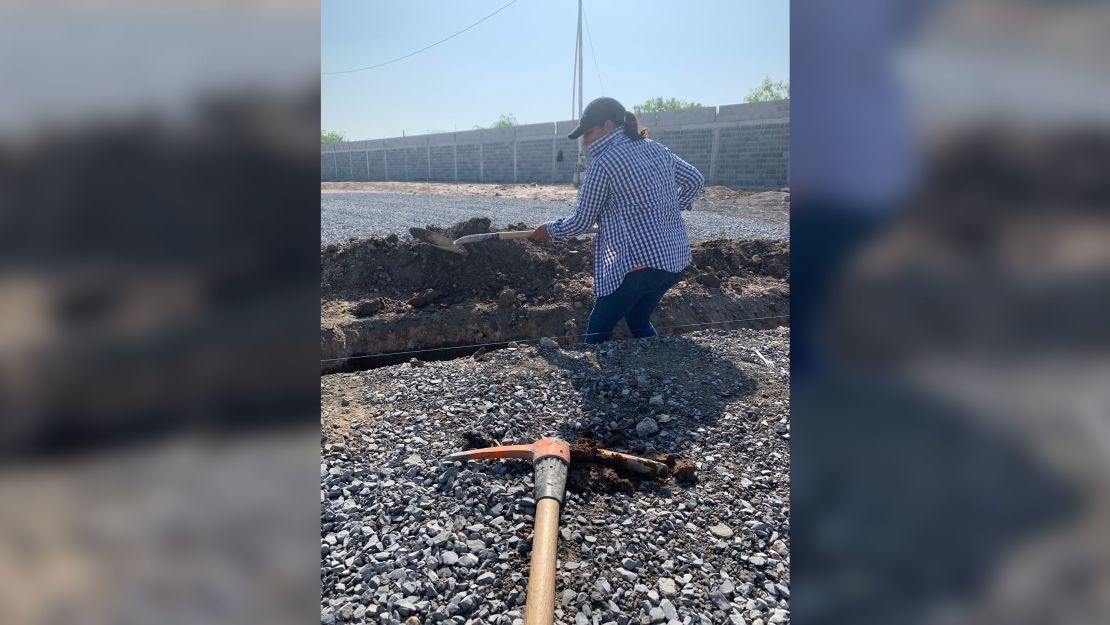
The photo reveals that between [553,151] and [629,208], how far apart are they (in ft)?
72.3

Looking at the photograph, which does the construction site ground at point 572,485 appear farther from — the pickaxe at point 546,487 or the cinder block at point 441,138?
the cinder block at point 441,138

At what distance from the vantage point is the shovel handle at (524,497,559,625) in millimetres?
2012

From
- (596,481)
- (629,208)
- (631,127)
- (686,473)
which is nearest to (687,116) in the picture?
(631,127)

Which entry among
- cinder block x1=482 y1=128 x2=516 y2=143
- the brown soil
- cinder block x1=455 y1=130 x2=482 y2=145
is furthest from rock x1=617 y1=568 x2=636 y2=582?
cinder block x1=455 y1=130 x2=482 y2=145

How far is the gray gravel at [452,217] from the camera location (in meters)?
11.4

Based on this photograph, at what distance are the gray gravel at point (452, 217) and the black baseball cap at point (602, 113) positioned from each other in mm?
5283

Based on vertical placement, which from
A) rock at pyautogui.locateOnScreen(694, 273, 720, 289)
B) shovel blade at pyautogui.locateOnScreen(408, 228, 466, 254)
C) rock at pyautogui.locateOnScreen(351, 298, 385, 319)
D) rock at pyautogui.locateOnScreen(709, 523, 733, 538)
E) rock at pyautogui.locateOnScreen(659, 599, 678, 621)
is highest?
shovel blade at pyautogui.locateOnScreen(408, 228, 466, 254)

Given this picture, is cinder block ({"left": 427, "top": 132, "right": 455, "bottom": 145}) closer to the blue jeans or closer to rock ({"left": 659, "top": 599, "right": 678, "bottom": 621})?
the blue jeans

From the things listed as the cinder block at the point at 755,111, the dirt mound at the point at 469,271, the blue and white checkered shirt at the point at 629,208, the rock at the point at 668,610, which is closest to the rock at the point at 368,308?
the dirt mound at the point at 469,271

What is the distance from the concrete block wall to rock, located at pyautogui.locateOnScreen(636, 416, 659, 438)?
10.4 meters

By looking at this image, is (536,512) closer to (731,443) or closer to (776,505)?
(776,505)
